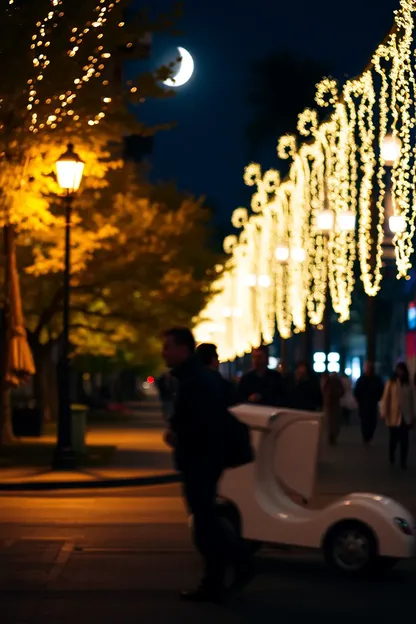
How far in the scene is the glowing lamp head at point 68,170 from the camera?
88.0ft

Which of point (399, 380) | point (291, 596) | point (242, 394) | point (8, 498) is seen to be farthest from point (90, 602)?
point (399, 380)

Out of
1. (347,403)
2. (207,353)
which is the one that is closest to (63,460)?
(207,353)

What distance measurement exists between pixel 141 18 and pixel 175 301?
19.4m

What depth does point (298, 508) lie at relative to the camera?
1350cm

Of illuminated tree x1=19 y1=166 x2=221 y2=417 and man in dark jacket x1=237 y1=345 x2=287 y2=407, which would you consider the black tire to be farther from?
illuminated tree x1=19 y1=166 x2=221 y2=417

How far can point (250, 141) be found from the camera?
102375mm

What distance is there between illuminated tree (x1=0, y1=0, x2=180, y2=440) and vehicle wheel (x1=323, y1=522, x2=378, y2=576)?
43.1 feet

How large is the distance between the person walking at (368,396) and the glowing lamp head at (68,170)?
11.1 metres

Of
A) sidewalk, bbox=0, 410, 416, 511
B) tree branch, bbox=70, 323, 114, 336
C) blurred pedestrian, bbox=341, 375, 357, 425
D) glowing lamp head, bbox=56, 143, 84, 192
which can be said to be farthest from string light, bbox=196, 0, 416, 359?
glowing lamp head, bbox=56, 143, 84, 192

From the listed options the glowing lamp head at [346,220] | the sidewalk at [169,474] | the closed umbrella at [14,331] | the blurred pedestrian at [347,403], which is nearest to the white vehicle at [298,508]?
the sidewalk at [169,474]

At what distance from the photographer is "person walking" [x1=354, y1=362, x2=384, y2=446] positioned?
3581cm

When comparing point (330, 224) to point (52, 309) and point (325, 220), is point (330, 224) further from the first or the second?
point (52, 309)

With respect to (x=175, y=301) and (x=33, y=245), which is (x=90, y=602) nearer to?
(x=33, y=245)

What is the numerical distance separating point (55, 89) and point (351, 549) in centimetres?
1585
